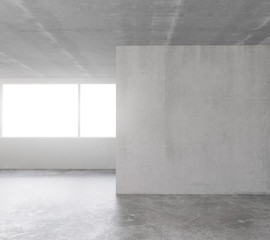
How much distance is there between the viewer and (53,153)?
348 inches

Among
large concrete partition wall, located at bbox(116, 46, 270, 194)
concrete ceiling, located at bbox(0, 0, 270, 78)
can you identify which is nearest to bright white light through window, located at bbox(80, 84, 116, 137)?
concrete ceiling, located at bbox(0, 0, 270, 78)

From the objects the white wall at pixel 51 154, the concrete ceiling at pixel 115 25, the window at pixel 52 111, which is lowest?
the white wall at pixel 51 154

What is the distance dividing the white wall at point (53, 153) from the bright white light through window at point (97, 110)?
38 centimetres

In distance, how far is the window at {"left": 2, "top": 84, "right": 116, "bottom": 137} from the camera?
29.6ft

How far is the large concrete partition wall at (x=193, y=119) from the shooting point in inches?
212

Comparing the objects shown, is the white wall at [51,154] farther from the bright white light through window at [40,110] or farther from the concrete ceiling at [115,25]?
the concrete ceiling at [115,25]

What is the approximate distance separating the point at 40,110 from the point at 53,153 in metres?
1.54

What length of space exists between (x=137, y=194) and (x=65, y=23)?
11.2 feet

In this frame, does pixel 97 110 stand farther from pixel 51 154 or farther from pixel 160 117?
pixel 160 117

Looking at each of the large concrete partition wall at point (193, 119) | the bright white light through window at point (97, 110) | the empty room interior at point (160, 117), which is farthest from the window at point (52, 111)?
the large concrete partition wall at point (193, 119)

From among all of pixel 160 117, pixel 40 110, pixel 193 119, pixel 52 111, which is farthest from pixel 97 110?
pixel 193 119

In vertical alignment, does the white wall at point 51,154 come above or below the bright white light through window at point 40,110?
below

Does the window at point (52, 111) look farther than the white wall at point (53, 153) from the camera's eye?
Yes

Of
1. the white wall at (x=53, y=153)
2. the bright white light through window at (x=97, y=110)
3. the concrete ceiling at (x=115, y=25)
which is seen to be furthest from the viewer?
the bright white light through window at (x=97, y=110)
